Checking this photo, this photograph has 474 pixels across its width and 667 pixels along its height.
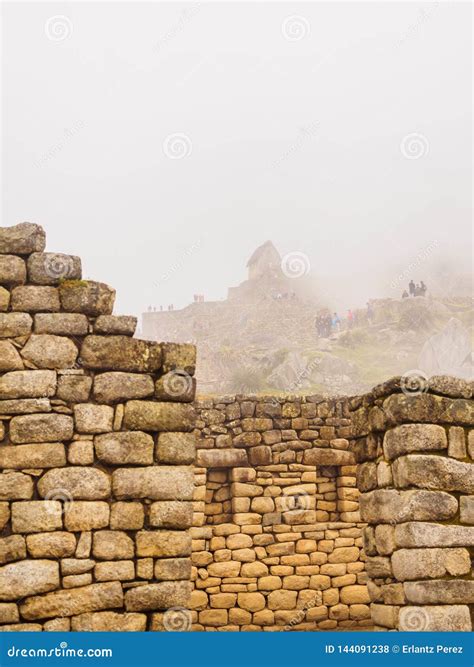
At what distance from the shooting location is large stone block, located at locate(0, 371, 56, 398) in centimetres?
696

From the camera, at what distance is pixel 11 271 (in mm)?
7180

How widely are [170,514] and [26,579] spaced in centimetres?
127

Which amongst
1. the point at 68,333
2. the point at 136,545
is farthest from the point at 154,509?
the point at 68,333

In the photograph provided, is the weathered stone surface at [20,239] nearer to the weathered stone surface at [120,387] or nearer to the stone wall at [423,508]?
the weathered stone surface at [120,387]

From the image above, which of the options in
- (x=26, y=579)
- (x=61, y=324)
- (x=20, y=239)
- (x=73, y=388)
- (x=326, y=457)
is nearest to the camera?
(x=26, y=579)

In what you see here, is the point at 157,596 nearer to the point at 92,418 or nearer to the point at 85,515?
the point at 85,515

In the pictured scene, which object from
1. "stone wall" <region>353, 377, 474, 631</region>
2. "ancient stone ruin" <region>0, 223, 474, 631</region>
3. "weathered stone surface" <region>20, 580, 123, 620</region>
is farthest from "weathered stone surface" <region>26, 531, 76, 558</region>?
"stone wall" <region>353, 377, 474, 631</region>

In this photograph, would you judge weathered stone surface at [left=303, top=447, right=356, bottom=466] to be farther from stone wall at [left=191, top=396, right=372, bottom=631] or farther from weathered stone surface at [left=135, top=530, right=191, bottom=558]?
weathered stone surface at [left=135, top=530, right=191, bottom=558]

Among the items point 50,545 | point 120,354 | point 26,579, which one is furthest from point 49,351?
point 26,579

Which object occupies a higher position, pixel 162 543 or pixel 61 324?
pixel 61 324

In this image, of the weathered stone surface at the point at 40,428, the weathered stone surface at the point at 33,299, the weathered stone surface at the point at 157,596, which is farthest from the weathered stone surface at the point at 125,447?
the weathered stone surface at the point at 33,299

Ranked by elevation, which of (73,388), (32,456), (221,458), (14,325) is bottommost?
(32,456)

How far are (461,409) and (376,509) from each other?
1.16m

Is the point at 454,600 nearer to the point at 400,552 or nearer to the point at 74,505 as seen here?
the point at 400,552
